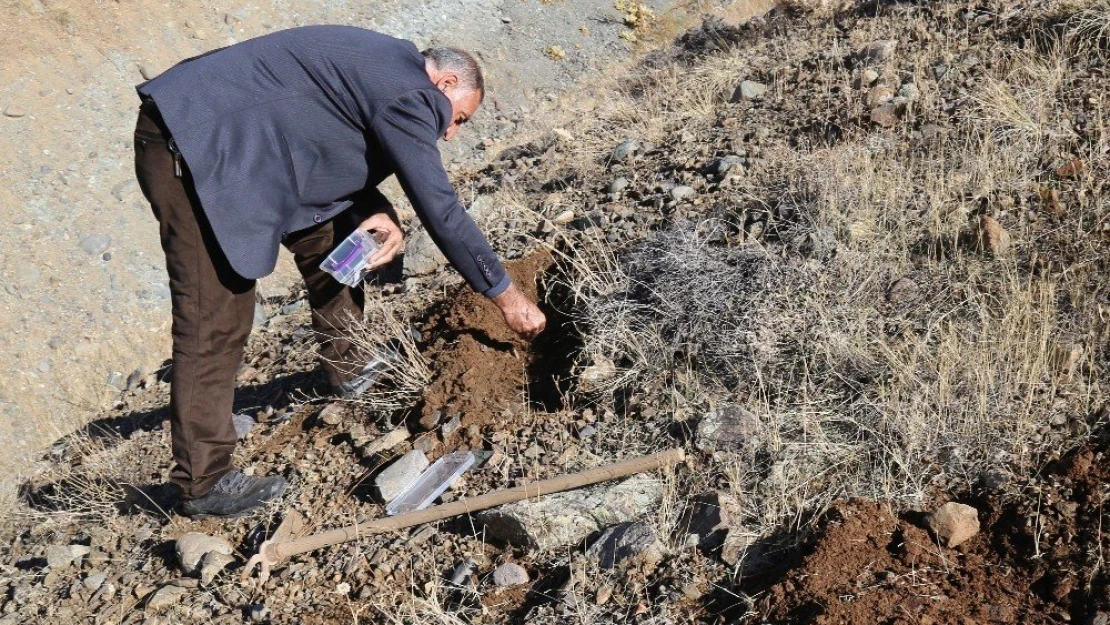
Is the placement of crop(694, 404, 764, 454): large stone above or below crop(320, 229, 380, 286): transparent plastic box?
below

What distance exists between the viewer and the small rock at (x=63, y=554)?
3.47 metres

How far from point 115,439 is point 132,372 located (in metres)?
1.06

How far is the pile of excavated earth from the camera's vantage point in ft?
8.58

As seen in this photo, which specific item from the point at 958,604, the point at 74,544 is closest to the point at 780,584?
the point at 958,604

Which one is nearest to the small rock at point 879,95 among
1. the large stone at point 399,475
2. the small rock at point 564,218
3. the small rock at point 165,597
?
the small rock at point 564,218

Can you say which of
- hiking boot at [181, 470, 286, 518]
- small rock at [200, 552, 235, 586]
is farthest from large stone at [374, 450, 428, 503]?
small rock at [200, 552, 235, 586]

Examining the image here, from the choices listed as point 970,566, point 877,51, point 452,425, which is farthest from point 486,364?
point 877,51

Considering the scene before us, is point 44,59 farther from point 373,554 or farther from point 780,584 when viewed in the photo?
point 780,584

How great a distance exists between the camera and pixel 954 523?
2615 millimetres

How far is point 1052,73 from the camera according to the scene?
15.4 feet

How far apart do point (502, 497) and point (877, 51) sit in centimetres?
390

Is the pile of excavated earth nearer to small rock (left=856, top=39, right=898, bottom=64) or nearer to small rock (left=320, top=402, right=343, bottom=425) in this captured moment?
small rock (left=320, top=402, right=343, bottom=425)

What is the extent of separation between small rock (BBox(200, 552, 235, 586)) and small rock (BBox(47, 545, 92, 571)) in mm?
610

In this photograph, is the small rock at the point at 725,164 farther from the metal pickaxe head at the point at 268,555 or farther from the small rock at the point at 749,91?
the metal pickaxe head at the point at 268,555
